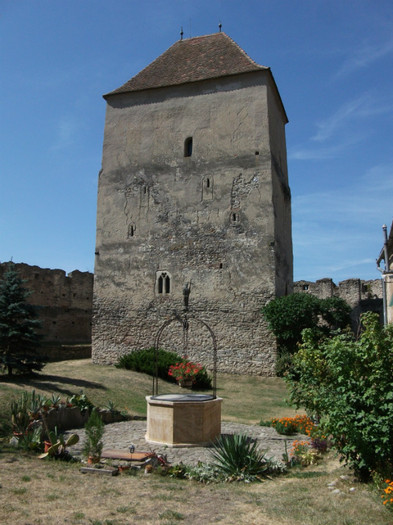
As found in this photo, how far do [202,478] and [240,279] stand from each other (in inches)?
526

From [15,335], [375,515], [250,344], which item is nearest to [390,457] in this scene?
[375,515]

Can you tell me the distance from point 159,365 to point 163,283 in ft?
15.1

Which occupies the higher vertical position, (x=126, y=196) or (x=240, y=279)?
(x=126, y=196)

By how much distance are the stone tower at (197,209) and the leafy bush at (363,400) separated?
41.8 feet

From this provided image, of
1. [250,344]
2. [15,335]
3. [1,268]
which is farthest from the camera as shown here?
[1,268]

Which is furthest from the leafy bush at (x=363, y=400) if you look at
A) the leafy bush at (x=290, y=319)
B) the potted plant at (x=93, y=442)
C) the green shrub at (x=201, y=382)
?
the leafy bush at (x=290, y=319)

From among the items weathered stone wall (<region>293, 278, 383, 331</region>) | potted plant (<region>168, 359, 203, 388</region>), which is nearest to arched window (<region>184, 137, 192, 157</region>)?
potted plant (<region>168, 359, 203, 388</region>)

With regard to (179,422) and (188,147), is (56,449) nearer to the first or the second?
(179,422)

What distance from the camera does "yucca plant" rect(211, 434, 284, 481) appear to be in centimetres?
671

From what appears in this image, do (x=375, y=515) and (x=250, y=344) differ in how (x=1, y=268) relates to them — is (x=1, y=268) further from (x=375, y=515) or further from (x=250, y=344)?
(x=375, y=515)

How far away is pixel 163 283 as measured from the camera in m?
20.8

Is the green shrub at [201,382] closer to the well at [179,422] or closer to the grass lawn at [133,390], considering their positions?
the grass lawn at [133,390]

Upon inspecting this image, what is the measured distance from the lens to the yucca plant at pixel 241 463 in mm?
6707

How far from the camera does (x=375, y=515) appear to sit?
5.00 metres
